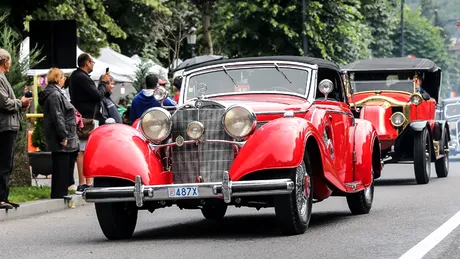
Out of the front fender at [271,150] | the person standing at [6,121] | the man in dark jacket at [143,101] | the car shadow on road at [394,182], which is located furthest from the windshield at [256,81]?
the car shadow on road at [394,182]

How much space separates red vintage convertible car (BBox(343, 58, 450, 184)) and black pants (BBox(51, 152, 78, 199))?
19.5ft

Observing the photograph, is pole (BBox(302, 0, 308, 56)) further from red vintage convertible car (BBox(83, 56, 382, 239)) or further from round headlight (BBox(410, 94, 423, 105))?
red vintage convertible car (BBox(83, 56, 382, 239))

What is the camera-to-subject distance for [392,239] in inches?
402

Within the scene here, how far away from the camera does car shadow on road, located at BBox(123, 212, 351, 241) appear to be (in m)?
11.1

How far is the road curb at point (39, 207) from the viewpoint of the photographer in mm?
14209

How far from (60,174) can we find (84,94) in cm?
171

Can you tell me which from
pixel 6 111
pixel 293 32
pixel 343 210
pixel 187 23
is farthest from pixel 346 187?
pixel 187 23

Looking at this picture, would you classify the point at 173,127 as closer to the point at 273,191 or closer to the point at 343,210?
the point at 273,191

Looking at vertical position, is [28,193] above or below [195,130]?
below

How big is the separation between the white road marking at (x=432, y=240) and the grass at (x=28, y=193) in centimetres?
600

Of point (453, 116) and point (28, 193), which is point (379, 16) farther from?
point (28, 193)

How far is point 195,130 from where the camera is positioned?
1094 cm

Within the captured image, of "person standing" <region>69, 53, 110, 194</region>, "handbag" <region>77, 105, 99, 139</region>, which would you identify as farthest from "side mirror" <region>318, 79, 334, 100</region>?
"handbag" <region>77, 105, 99, 139</region>

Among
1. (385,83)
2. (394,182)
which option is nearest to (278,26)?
(385,83)
